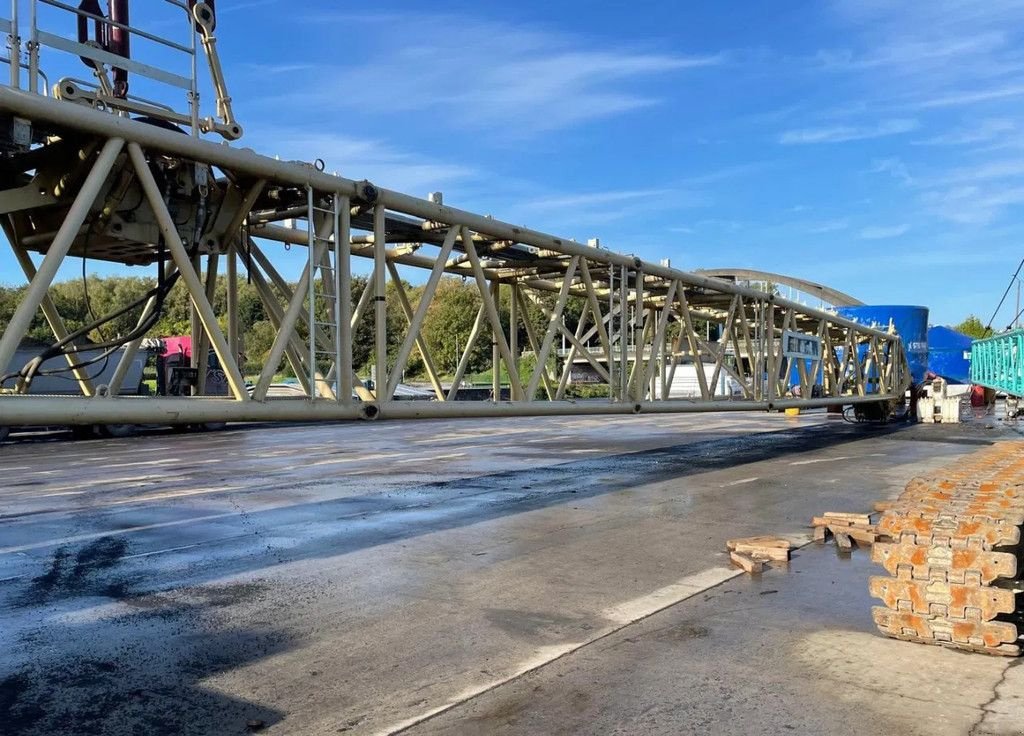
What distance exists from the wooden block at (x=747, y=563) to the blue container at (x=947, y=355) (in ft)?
109

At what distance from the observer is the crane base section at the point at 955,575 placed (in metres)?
4.64

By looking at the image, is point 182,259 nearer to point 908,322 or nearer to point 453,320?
point 453,320

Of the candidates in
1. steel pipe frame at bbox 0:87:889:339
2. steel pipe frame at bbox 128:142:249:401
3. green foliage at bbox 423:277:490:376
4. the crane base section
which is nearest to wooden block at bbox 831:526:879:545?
the crane base section

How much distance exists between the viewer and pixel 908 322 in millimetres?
26156

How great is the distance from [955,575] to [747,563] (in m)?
2.41

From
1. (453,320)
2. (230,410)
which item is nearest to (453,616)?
(230,410)

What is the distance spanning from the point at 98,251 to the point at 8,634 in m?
3.00

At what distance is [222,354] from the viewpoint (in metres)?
6.41

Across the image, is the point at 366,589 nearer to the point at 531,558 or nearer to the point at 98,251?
the point at 531,558

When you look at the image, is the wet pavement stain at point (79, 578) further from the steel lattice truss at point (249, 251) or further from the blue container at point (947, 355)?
the blue container at point (947, 355)

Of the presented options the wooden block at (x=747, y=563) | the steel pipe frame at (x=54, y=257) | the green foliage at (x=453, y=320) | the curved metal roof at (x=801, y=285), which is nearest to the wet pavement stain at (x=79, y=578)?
the steel pipe frame at (x=54, y=257)

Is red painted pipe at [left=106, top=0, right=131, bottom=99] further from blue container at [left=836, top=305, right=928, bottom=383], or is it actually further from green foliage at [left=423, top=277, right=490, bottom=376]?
blue container at [left=836, top=305, right=928, bottom=383]

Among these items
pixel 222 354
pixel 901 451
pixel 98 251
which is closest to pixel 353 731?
pixel 222 354

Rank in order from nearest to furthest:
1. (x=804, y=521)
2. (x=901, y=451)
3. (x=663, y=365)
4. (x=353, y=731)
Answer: (x=353, y=731), (x=804, y=521), (x=663, y=365), (x=901, y=451)
